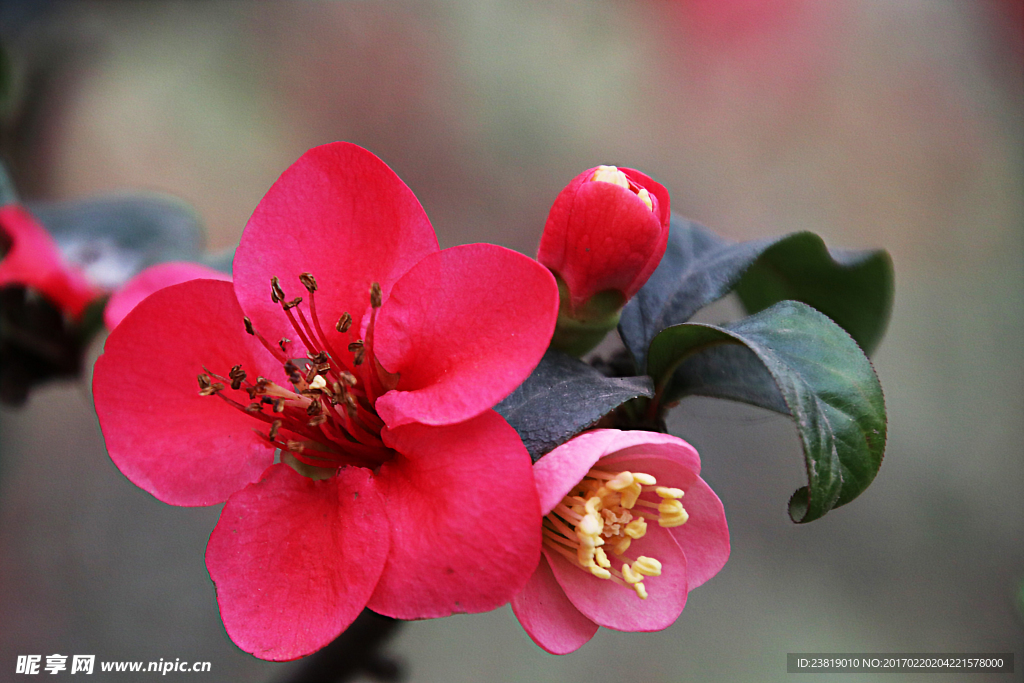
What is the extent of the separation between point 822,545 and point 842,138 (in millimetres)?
840

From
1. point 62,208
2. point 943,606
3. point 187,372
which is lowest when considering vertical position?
point 943,606

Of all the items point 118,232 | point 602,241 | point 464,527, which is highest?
point 602,241

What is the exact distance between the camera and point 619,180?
0.36 metres

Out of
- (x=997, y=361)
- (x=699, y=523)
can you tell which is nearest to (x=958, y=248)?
(x=997, y=361)

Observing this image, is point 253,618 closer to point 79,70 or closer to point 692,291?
point 692,291

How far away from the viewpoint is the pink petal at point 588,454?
29cm

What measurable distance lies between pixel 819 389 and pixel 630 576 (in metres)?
0.13

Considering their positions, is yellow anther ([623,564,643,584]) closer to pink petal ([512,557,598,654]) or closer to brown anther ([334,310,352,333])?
pink petal ([512,557,598,654])

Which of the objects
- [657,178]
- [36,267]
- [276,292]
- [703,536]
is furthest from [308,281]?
[657,178]

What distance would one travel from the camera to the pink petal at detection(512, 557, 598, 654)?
1.06 ft

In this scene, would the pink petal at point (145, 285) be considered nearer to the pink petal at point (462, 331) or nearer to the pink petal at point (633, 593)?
the pink petal at point (462, 331)

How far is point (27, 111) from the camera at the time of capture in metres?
1.14

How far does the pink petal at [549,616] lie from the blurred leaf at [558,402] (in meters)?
0.06

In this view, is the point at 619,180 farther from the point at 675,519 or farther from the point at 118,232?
the point at 118,232
